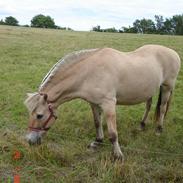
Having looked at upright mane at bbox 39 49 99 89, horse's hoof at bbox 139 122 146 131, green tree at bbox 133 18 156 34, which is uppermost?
upright mane at bbox 39 49 99 89

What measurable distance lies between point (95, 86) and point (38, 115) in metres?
0.92

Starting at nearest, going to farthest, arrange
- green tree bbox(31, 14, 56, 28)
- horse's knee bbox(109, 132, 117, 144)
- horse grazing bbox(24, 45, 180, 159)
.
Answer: horse grazing bbox(24, 45, 180, 159) < horse's knee bbox(109, 132, 117, 144) < green tree bbox(31, 14, 56, 28)

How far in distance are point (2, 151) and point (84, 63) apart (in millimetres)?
1770

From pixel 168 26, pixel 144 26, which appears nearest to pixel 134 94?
pixel 144 26

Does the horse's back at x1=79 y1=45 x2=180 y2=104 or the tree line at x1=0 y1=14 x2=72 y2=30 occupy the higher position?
the horse's back at x1=79 y1=45 x2=180 y2=104

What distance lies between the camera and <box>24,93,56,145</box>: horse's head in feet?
17.7

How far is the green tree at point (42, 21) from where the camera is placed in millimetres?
62513

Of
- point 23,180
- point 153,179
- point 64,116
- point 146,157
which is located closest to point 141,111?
point 64,116

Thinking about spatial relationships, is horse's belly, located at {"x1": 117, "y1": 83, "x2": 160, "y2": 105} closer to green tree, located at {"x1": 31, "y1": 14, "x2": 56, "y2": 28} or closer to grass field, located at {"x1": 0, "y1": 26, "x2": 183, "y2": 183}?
grass field, located at {"x1": 0, "y1": 26, "x2": 183, "y2": 183}

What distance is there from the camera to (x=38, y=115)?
546 centimetres

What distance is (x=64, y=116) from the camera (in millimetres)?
7832

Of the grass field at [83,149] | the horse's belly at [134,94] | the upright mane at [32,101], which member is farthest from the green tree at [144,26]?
the upright mane at [32,101]

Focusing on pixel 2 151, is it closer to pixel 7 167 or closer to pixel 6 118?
pixel 7 167

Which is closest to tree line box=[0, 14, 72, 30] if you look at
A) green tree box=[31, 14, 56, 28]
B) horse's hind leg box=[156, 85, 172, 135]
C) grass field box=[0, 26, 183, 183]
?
green tree box=[31, 14, 56, 28]
